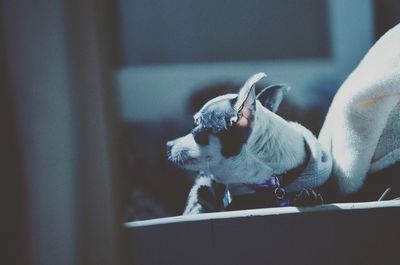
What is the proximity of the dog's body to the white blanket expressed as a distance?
1.6 inches

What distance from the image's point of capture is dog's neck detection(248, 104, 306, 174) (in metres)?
0.79

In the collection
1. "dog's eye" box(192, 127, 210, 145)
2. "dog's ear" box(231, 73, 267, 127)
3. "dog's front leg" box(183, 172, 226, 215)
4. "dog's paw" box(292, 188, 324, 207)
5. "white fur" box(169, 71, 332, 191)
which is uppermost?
"dog's ear" box(231, 73, 267, 127)

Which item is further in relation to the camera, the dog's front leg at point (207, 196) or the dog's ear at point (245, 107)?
the dog's front leg at point (207, 196)

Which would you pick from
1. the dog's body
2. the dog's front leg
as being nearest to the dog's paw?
the dog's body

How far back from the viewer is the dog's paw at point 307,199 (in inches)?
29.0

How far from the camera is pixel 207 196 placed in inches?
34.8

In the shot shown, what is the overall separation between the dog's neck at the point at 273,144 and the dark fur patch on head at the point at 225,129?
0.02 m

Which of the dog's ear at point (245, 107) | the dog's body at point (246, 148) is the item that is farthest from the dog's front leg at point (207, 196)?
the dog's ear at point (245, 107)

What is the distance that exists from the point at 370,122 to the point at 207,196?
30 cm

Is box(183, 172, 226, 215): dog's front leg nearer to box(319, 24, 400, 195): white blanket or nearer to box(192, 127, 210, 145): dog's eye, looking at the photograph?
box(192, 127, 210, 145): dog's eye

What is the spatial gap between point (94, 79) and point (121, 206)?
4.3 inches

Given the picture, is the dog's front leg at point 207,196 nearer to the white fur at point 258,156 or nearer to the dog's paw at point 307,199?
the white fur at point 258,156

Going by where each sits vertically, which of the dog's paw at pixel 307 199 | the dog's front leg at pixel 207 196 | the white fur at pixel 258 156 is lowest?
the dog's front leg at pixel 207 196

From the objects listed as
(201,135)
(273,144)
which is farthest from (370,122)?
(201,135)
